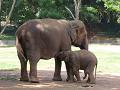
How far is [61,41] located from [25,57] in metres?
1.32

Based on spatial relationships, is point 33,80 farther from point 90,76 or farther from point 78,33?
A: point 78,33

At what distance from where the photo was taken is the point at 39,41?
14680 millimetres

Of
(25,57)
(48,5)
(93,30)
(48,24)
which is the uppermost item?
(48,24)

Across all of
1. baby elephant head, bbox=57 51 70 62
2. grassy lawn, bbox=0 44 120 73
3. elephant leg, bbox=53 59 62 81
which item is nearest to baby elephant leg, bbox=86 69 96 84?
baby elephant head, bbox=57 51 70 62

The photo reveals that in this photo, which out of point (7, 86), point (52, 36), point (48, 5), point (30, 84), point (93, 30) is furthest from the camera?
point (93, 30)

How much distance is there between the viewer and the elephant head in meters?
16.1

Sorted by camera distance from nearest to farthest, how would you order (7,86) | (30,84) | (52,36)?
1. (7,86)
2. (30,84)
3. (52,36)

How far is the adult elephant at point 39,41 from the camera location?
14.6 metres

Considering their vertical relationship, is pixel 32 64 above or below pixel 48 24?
below

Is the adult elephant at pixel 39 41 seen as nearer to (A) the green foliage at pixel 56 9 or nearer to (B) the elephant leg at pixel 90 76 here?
(B) the elephant leg at pixel 90 76

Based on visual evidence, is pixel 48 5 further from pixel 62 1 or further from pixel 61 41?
pixel 61 41

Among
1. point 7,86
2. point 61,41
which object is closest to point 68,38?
point 61,41

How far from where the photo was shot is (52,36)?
1501 centimetres

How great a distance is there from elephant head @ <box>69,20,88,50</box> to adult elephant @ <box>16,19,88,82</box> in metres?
0.10
